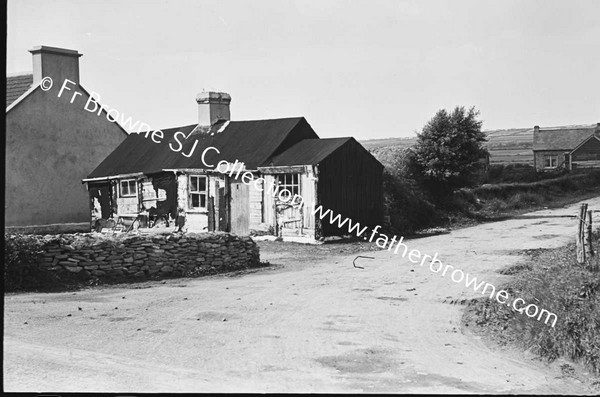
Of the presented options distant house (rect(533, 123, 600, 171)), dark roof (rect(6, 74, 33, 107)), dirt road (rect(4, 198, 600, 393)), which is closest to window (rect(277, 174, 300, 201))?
dirt road (rect(4, 198, 600, 393))

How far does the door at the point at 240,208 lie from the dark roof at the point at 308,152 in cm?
158

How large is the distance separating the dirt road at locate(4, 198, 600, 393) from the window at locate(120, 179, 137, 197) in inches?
578

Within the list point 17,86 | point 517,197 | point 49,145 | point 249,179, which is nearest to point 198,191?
point 249,179

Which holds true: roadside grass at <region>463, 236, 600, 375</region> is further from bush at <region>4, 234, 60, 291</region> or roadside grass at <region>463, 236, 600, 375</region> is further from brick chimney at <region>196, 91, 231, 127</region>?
brick chimney at <region>196, 91, 231, 127</region>

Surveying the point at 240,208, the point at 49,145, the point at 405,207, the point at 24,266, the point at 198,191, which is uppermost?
the point at 49,145

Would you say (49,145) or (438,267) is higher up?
(49,145)

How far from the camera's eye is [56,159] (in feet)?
98.8

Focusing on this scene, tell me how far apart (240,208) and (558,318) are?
1714 cm

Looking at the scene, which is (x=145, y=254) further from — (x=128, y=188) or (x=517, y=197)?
(x=517, y=197)

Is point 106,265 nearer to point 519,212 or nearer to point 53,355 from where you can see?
point 53,355

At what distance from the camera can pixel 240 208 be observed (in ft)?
84.5

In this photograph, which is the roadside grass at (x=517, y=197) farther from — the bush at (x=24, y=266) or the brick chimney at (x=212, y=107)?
the bush at (x=24, y=266)

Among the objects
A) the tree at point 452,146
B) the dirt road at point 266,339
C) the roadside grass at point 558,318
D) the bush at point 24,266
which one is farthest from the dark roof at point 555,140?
the bush at point 24,266

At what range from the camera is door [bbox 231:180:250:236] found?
25609 millimetres
